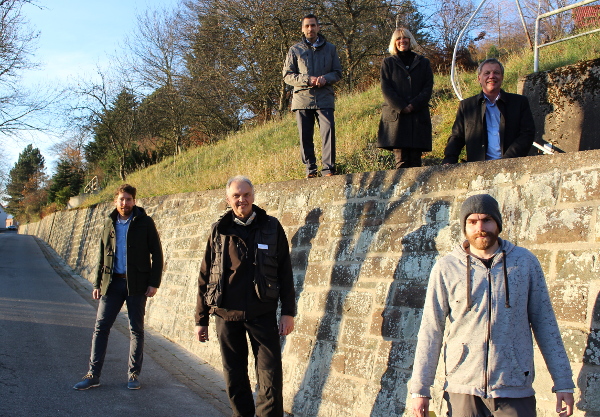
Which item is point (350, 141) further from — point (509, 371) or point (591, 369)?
point (509, 371)

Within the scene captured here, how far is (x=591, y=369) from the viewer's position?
3164 mm

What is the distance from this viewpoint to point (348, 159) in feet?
28.2

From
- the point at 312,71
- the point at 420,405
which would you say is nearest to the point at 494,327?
the point at 420,405

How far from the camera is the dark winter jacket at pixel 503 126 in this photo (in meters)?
4.74

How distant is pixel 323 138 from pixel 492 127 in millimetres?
2388

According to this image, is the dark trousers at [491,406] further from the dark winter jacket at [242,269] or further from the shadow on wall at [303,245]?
the shadow on wall at [303,245]

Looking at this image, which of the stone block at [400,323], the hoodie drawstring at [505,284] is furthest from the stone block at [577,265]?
the stone block at [400,323]

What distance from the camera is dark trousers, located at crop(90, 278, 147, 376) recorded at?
572cm

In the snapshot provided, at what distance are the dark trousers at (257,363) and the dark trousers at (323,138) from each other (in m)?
2.68

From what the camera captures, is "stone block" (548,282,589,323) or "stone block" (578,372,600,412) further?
"stone block" (548,282,589,323)

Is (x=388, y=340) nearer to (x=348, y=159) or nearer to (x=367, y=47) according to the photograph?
(x=348, y=159)

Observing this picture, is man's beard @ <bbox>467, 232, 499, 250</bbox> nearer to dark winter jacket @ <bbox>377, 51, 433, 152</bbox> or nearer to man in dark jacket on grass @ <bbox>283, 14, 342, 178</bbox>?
dark winter jacket @ <bbox>377, 51, 433, 152</bbox>

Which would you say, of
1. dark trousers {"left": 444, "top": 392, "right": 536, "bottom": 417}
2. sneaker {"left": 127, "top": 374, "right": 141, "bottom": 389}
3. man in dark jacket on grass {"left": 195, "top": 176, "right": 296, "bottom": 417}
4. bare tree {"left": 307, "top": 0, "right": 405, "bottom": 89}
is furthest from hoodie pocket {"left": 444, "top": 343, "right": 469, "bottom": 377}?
bare tree {"left": 307, "top": 0, "right": 405, "bottom": 89}

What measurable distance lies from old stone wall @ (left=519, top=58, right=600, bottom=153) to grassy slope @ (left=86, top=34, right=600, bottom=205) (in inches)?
63.7
